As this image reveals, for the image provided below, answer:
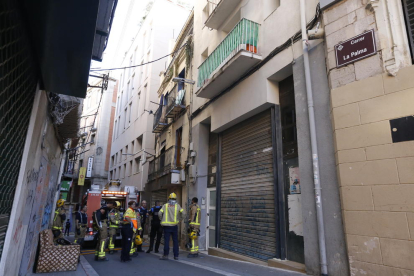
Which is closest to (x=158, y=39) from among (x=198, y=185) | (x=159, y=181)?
(x=159, y=181)

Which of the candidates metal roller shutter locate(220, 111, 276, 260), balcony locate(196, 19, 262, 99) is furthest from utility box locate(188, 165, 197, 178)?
balcony locate(196, 19, 262, 99)

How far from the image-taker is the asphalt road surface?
6.46 meters

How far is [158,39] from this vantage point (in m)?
24.6

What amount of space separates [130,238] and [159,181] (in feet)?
23.5

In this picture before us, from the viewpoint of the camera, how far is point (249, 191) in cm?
859

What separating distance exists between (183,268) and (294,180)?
3.48m

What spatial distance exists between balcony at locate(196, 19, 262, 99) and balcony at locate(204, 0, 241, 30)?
1.86 meters

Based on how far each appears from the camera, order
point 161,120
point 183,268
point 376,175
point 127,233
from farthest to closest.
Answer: point 161,120 → point 127,233 → point 183,268 → point 376,175

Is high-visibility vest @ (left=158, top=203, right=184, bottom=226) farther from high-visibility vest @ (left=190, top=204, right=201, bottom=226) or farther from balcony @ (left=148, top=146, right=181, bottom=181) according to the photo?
balcony @ (left=148, top=146, right=181, bottom=181)

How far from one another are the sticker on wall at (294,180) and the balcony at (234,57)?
3.38m

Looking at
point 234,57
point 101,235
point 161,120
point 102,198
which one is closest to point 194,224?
point 101,235

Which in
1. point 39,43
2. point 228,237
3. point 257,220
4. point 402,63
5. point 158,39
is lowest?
point 228,237

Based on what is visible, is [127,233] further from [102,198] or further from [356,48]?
[102,198]

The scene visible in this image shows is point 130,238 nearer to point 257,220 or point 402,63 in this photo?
point 257,220
